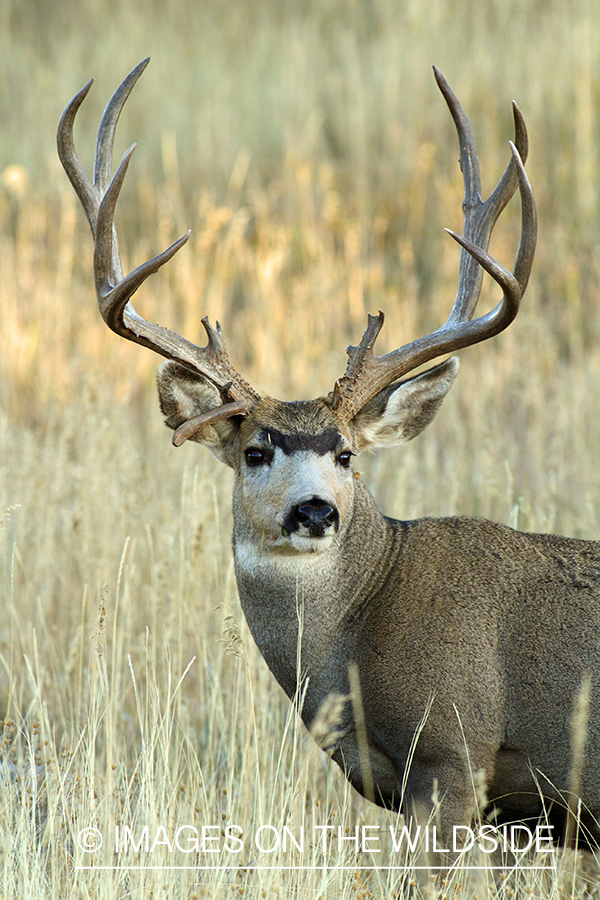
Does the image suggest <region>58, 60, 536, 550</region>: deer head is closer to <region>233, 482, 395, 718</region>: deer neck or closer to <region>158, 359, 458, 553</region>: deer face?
<region>158, 359, 458, 553</region>: deer face

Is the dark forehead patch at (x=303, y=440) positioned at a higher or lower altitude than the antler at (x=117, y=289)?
lower

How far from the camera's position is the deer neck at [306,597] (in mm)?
3775

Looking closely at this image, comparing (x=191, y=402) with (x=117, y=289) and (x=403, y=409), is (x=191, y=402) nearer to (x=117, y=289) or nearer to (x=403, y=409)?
(x=117, y=289)

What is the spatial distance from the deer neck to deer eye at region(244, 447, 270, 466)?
21 centimetres

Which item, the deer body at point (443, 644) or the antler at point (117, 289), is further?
the antler at point (117, 289)

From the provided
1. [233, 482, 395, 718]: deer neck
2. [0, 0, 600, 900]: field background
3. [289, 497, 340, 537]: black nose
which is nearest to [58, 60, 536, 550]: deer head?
[289, 497, 340, 537]: black nose

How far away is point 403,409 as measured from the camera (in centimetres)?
423

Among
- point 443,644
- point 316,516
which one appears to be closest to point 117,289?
point 316,516

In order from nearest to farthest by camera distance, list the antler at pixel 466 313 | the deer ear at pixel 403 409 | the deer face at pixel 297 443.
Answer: the deer face at pixel 297 443 → the antler at pixel 466 313 → the deer ear at pixel 403 409

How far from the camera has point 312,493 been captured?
11.6 feet

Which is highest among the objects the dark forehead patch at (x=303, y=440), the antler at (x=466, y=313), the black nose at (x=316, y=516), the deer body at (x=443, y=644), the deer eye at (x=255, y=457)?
the antler at (x=466, y=313)

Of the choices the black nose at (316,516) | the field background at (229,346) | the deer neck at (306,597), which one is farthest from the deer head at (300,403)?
the field background at (229,346)

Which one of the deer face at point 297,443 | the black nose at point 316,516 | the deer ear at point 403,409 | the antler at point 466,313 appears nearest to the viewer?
the black nose at point 316,516

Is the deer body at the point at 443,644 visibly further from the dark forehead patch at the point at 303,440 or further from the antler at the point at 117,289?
the antler at the point at 117,289
